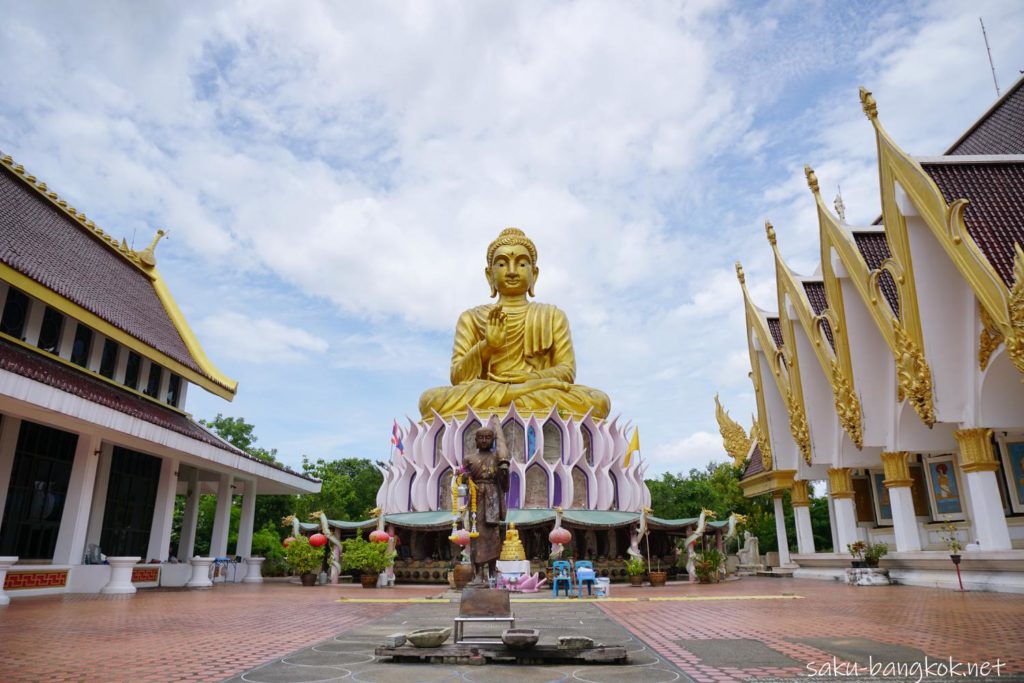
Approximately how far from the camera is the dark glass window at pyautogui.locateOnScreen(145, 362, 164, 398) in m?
19.2

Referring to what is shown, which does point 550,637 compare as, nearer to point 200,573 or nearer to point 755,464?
point 200,573

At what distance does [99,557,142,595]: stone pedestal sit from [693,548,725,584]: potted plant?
1455 cm

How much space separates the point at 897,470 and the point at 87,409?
16.9m

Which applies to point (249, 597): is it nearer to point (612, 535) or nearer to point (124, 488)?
point (124, 488)

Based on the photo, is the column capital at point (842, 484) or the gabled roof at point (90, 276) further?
the column capital at point (842, 484)

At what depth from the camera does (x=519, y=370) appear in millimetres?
25812

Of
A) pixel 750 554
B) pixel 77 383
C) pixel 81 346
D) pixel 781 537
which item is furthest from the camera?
pixel 750 554

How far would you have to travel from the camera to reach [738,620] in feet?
29.4

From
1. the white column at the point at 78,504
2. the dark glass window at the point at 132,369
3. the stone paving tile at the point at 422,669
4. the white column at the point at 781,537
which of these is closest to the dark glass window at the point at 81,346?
the dark glass window at the point at 132,369

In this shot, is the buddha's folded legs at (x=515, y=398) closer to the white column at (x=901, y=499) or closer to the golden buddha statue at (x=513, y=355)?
the golden buddha statue at (x=513, y=355)

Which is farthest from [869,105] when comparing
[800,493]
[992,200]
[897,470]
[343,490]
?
[343,490]

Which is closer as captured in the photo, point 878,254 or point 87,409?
point 87,409

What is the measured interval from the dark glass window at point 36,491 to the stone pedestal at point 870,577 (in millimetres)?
18003

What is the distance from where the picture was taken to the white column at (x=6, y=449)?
13.3 meters
